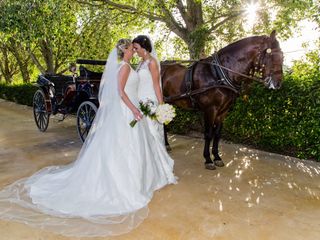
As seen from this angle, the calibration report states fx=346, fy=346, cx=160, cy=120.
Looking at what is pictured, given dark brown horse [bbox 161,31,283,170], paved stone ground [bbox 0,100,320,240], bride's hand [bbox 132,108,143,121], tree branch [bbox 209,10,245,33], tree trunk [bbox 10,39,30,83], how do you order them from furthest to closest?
tree trunk [bbox 10,39,30,83] → tree branch [bbox 209,10,245,33] → dark brown horse [bbox 161,31,283,170] → bride's hand [bbox 132,108,143,121] → paved stone ground [bbox 0,100,320,240]

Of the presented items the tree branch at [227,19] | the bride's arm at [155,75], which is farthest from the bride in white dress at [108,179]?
the tree branch at [227,19]

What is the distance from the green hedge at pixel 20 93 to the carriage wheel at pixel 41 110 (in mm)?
6605

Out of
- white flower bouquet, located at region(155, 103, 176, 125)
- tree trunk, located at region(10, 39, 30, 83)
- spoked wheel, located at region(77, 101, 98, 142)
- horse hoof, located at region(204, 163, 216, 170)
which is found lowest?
horse hoof, located at region(204, 163, 216, 170)

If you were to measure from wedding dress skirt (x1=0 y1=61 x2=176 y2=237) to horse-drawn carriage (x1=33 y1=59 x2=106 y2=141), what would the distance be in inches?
90.4

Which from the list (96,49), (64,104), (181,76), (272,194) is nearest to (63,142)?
(64,104)

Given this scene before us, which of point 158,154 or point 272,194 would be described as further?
point 158,154

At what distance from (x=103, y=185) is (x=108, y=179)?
4.0 inches

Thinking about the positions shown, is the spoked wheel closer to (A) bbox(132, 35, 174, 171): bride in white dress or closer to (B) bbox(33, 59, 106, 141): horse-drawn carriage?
(B) bbox(33, 59, 106, 141): horse-drawn carriage

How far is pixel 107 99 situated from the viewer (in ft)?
16.8

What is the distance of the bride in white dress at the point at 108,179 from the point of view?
4.15m

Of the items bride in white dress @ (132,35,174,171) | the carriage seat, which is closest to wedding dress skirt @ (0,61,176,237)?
bride in white dress @ (132,35,174,171)

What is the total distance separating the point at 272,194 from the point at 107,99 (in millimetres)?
2731

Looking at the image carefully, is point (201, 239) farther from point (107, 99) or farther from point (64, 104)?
point (64, 104)

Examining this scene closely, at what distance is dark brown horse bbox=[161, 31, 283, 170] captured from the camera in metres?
5.39
